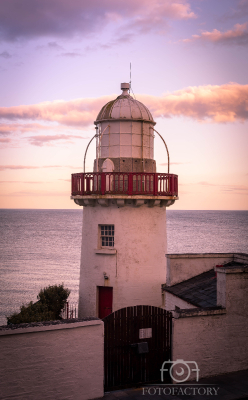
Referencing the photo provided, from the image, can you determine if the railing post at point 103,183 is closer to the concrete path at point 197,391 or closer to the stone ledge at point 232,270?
the stone ledge at point 232,270

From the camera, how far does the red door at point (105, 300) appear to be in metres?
18.4

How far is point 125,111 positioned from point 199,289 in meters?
8.49

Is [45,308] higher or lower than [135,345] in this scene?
higher

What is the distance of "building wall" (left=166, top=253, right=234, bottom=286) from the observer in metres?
16.5

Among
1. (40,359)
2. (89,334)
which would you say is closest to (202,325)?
(89,334)

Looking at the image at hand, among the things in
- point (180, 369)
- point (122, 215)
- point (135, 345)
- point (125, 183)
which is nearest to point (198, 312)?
point (180, 369)

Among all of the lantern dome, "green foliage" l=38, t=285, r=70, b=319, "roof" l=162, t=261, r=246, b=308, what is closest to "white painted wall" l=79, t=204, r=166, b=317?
"roof" l=162, t=261, r=246, b=308

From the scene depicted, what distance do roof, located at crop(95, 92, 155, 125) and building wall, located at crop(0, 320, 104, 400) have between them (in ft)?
35.4

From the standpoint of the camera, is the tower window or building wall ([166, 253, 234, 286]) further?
the tower window

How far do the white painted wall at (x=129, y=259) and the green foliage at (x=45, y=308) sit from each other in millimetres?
3253

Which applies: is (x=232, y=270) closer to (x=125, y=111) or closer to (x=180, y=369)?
(x=180, y=369)

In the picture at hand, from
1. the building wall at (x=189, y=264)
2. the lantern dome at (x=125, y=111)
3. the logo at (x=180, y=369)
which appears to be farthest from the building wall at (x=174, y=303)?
the lantern dome at (x=125, y=111)

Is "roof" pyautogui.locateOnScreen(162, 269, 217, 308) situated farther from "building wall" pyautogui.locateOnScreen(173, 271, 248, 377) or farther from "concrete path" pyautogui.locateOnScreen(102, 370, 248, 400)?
"concrete path" pyautogui.locateOnScreen(102, 370, 248, 400)

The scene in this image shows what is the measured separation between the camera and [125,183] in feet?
58.8
